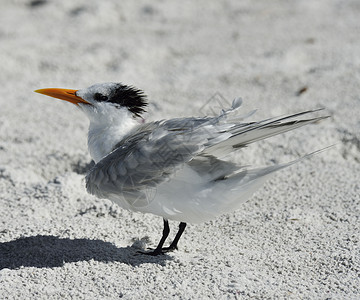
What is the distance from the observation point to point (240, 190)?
2.35 m

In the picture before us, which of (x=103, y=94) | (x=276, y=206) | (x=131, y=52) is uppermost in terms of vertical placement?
(x=103, y=94)

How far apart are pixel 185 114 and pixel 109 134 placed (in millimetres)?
1371

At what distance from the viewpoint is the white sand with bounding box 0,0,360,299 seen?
90.8 inches

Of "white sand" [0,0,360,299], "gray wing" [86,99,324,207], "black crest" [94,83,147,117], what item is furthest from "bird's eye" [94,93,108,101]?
"white sand" [0,0,360,299]

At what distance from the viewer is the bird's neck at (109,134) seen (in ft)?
8.66

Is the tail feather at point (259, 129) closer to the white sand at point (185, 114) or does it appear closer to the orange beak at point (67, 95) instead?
the white sand at point (185, 114)

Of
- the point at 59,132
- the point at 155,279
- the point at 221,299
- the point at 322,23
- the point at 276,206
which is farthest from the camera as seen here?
the point at 322,23

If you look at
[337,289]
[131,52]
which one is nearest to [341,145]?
[337,289]

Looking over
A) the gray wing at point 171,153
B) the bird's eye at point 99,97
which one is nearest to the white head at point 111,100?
the bird's eye at point 99,97

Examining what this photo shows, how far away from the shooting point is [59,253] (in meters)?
2.50

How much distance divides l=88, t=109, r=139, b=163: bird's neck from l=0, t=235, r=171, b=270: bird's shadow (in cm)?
39

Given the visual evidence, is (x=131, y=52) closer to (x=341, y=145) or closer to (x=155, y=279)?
(x=341, y=145)

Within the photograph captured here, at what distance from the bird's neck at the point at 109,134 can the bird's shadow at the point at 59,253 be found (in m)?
0.39

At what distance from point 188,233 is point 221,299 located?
66 cm
